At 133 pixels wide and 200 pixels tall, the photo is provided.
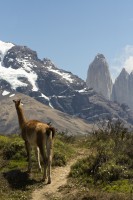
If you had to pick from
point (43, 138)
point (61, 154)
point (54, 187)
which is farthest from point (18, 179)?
point (61, 154)

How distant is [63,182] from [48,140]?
206cm

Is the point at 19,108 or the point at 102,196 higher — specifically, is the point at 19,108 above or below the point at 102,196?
above

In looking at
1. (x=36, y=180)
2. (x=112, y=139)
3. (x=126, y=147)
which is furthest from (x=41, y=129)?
(x=112, y=139)

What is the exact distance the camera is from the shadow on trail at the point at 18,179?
698 inches

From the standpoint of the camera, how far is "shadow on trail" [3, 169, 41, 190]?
17.7 metres

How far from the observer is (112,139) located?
25750 millimetres

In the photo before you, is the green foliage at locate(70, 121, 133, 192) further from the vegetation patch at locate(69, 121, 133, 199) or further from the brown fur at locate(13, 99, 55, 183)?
the brown fur at locate(13, 99, 55, 183)

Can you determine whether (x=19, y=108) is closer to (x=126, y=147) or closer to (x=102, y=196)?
(x=126, y=147)

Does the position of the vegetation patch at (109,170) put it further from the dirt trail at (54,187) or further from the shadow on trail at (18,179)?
the shadow on trail at (18,179)

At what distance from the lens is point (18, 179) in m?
18.3

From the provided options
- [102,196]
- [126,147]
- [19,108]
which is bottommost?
[102,196]

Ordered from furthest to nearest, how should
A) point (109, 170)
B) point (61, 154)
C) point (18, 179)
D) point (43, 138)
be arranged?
point (61, 154), point (18, 179), point (43, 138), point (109, 170)

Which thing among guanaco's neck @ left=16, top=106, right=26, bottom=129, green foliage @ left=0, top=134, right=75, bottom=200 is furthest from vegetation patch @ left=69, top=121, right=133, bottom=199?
guanaco's neck @ left=16, top=106, right=26, bottom=129

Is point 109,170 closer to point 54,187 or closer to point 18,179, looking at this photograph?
point 54,187
